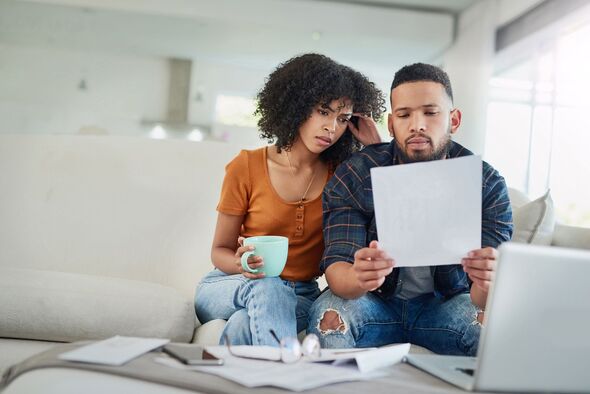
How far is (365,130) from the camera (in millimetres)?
1833

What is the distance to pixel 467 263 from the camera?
1334mm

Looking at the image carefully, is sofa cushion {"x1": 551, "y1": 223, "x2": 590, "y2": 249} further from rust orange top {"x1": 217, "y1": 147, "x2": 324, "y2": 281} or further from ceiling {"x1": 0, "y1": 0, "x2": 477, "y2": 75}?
ceiling {"x1": 0, "y1": 0, "x2": 477, "y2": 75}

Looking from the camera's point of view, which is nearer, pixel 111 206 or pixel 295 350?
pixel 295 350

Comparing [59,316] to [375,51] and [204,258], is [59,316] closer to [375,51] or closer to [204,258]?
[204,258]

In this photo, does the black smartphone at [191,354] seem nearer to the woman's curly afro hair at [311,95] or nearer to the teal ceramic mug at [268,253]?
the teal ceramic mug at [268,253]

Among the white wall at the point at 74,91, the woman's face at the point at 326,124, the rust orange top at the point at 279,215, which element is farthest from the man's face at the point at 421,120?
the white wall at the point at 74,91

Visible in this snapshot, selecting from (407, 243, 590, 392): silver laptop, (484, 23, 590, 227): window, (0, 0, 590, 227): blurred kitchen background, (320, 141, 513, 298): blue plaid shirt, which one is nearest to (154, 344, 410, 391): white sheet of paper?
(407, 243, 590, 392): silver laptop

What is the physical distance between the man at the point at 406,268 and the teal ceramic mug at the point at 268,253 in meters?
0.13

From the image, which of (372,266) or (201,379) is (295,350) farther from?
(372,266)

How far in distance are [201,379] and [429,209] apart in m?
0.52

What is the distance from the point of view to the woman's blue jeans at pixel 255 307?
4.83 feet

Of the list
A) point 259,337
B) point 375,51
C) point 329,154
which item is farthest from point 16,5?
point 259,337

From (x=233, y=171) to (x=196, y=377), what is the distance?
2.96 feet

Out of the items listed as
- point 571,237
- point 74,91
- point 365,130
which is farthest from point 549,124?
point 365,130
